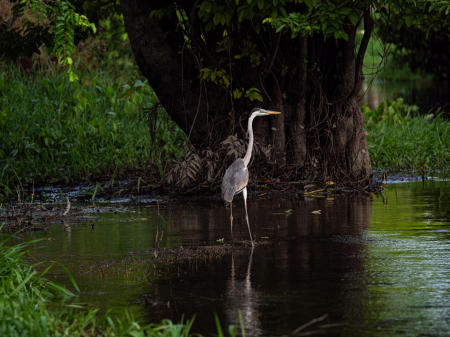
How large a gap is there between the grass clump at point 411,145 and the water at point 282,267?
4558mm

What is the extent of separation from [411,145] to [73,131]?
6.90m

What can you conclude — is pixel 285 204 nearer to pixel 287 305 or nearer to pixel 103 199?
pixel 103 199

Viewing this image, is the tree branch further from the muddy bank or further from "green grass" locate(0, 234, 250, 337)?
"green grass" locate(0, 234, 250, 337)

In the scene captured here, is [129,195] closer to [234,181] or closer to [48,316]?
[234,181]

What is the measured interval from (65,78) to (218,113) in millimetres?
7883

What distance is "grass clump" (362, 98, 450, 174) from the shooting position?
1775cm

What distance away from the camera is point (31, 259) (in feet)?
29.9

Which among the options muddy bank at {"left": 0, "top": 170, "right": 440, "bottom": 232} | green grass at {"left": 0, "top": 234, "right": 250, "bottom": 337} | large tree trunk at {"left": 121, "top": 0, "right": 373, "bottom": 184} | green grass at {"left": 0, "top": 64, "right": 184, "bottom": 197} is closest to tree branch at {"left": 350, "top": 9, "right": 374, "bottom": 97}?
large tree trunk at {"left": 121, "top": 0, "right": 373, "bottom": 184}

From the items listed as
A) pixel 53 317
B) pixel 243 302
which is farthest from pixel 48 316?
pixel 243 302

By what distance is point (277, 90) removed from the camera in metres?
14.7

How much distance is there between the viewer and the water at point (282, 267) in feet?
21.5

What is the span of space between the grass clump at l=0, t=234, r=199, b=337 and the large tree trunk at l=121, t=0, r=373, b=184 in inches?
298

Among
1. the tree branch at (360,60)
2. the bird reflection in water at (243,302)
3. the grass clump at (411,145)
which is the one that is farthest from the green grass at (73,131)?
the bird reflection in water at (243,302)

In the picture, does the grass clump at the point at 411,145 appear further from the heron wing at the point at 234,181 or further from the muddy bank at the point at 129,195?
the heron wing at the point at 234,181
